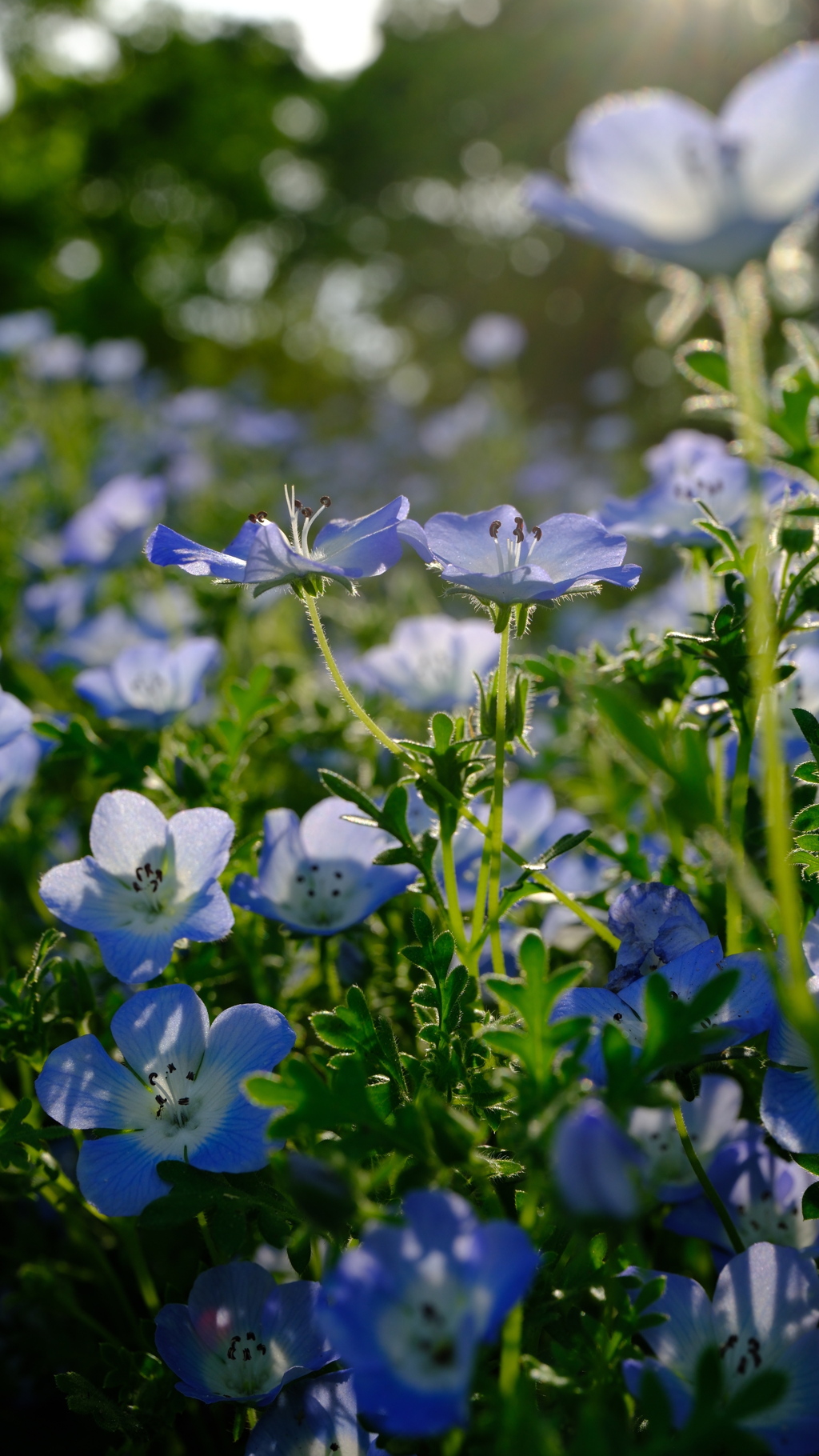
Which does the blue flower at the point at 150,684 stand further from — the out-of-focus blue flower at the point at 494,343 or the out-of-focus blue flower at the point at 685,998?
the out-of-focus blue flower at the point at 494,343

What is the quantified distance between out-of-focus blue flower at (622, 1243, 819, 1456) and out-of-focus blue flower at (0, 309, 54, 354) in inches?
185

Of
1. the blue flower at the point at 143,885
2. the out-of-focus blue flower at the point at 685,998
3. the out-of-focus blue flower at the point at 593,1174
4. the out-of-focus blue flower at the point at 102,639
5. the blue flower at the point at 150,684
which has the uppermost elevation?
the out-of-focus blue flower at the point at 593,1174

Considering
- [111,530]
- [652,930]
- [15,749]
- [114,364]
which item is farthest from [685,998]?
[114,364]

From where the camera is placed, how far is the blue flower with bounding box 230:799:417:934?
111cm

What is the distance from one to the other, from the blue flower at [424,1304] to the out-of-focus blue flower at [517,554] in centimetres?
47

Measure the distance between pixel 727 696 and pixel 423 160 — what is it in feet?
40.9

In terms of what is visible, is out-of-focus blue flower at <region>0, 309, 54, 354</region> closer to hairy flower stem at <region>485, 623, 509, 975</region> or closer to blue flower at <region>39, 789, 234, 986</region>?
blue flower at <region>39, 789, 234, 986</region>

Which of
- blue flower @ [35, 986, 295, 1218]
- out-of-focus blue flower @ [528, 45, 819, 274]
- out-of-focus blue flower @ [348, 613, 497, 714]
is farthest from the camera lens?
out-of-focus blue flower @ [348, 613, 497, 714]

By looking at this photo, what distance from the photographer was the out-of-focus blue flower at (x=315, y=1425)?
0.85 metres

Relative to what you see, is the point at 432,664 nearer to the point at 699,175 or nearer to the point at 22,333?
the point at 699,175

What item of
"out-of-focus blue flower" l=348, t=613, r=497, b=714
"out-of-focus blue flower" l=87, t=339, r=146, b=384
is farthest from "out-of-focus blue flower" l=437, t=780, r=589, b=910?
"out-of-focus blue flower" l=87, t=339, r=146, b=384

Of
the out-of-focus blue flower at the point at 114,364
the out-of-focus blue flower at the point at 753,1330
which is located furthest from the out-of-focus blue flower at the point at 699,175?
the out-of-focus blue flower at the point at 114,364

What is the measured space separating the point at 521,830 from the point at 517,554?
466 millimetres

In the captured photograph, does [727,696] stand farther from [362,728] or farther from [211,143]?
[211,143]
